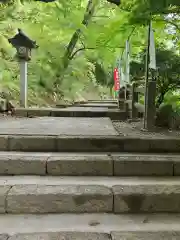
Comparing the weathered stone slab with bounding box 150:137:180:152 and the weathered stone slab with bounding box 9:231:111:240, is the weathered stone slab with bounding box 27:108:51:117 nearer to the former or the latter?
the weathered stone slab with bounding box 150:137:180:152

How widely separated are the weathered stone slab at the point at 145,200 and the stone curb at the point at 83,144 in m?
0.75

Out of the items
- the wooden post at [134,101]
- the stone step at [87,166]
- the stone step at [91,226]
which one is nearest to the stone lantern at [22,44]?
the wooden post at [134,101]

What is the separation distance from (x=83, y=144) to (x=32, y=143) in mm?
520

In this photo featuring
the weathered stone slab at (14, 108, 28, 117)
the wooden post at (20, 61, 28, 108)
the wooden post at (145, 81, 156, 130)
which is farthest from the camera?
the wooden post at (20, 61, 28, 108)

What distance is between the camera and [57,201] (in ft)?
6.28

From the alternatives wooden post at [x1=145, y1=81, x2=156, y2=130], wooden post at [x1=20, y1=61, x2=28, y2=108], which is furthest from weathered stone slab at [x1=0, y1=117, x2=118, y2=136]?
wooden post at [x1=20, y1=61, x2=28, y2=108]

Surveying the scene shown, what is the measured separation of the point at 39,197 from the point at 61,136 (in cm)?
93

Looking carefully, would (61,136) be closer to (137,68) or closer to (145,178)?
(145,178)

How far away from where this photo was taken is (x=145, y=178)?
2.27 m

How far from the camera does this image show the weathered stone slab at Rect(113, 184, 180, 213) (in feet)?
6.33

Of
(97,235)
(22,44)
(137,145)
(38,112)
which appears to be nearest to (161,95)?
(137,145)

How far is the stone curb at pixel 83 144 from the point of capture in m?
2.66

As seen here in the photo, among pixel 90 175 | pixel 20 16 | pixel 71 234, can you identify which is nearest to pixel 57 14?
pixel 20 16

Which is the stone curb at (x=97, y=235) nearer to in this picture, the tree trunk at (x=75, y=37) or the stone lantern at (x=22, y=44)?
the stone lantern at (x=22, y=44)
